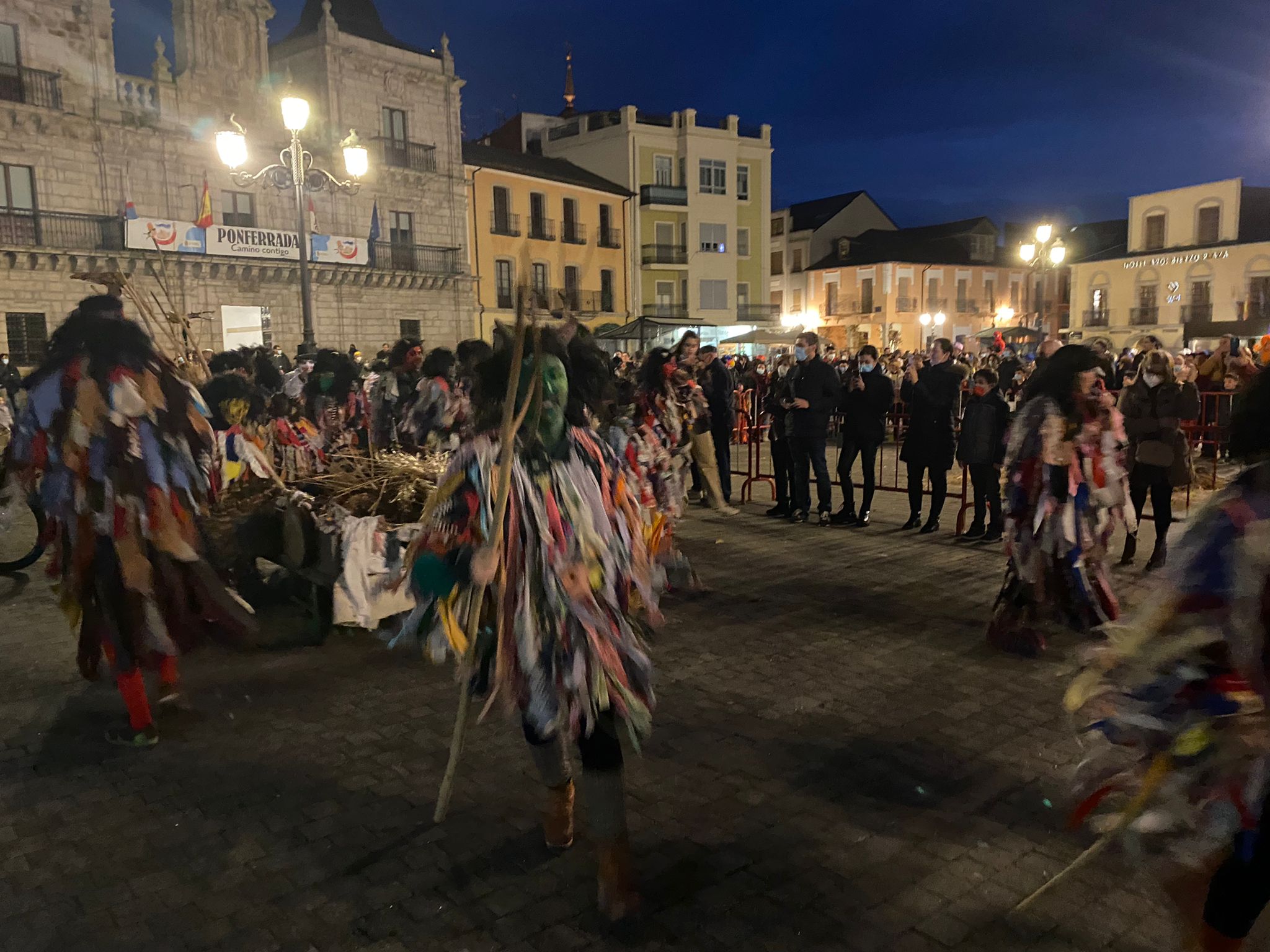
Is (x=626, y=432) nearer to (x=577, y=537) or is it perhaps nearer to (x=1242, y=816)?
(x=577, y=537)

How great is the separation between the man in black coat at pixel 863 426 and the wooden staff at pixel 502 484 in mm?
6724

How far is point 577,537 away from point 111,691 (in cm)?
362

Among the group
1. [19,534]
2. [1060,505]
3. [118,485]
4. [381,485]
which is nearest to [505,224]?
[19,534]

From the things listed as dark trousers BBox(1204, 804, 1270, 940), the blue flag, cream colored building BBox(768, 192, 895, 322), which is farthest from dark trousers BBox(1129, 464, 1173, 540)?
cream colored building BBox(768, 192, 895, 322)

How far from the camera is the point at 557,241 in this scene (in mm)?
38062

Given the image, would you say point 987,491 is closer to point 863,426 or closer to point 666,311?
point 863,426

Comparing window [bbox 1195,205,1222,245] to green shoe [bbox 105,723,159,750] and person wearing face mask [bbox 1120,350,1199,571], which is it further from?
green shoe [bbox 105,723,159,750]

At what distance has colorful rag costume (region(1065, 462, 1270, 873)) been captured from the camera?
2.22 m

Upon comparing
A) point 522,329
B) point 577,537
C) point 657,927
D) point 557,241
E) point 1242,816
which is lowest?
point 657,927

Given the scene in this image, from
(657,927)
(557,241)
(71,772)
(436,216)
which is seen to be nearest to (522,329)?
(657,927)

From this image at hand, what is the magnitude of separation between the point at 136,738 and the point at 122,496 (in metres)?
1.19

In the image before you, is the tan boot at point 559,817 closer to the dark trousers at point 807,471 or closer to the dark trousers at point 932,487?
the dark trousers at point 807,471

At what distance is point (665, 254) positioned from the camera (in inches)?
1700

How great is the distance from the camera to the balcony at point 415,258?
31.4 meters
